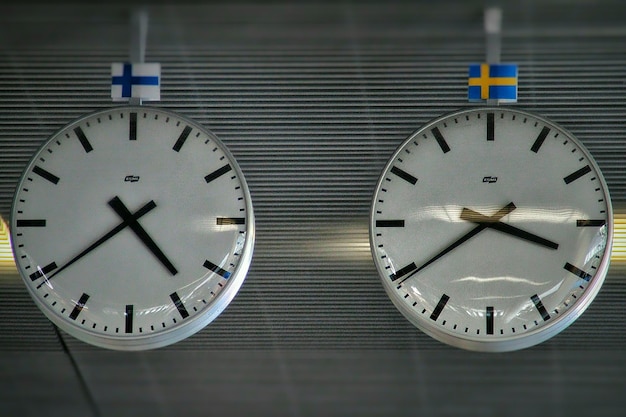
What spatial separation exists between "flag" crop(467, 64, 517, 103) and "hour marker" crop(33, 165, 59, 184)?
1737mm

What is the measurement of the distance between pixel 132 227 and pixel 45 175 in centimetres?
42

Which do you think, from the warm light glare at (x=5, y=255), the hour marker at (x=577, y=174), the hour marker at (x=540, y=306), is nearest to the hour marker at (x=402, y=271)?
the hour marker at (x=540, y=306)

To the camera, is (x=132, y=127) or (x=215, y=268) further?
(x=132, y=127)

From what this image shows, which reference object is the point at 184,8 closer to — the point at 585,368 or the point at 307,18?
the point at 307,18

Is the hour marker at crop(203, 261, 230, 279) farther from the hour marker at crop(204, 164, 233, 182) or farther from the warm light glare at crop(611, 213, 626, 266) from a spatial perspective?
the warm light glare at crop(611, 213, 626, 266)

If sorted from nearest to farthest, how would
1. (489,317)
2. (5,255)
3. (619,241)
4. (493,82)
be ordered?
(489,317), (493,82), (619,241), (5,255)

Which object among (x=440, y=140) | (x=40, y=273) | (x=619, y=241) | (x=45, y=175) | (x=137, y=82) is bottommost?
(x=40, y=273)

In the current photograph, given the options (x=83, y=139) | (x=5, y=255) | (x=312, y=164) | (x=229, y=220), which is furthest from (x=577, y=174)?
(x=5, y=255)

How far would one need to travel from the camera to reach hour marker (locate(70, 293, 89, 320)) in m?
4.73

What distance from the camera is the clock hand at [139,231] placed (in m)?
4.78

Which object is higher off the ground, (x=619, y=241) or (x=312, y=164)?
(x=312, y=164)

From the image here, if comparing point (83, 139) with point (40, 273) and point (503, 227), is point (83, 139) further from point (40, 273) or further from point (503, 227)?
point (503, 227)

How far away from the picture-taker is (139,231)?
481cm

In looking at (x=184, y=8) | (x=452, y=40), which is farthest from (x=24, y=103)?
(x=452, y=40)
